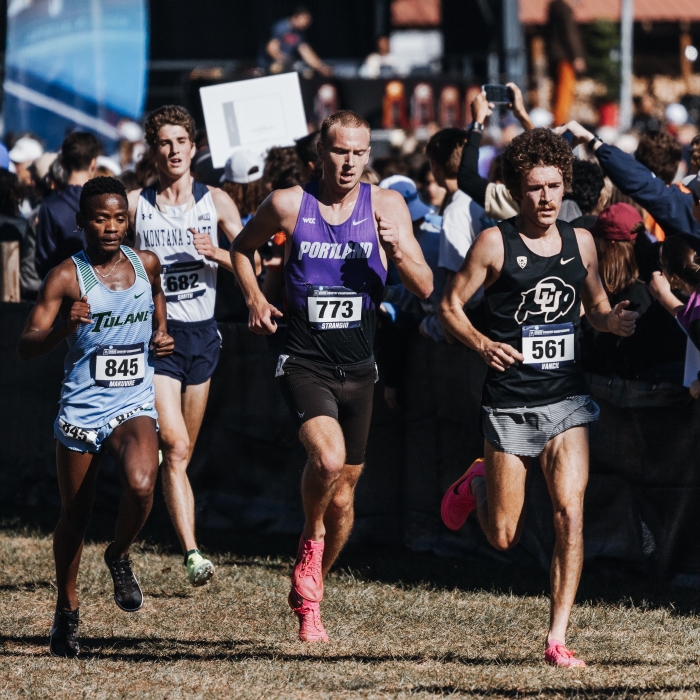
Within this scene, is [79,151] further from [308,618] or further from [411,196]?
[308,618]

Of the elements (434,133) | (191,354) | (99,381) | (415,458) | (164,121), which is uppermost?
(164,121)

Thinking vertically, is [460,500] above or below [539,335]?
below

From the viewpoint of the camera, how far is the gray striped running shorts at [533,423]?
17.3 ft

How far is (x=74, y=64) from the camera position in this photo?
15.6 meters

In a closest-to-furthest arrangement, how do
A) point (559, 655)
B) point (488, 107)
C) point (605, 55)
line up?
point (559, 655), point (488, 107), point (605, 55)

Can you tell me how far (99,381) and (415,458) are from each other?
2.75m


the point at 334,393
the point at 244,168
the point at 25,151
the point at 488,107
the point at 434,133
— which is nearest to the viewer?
the point at 334,393

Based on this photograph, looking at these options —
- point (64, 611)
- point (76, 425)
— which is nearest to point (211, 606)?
point (64, 611)

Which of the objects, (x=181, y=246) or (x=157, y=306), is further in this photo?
(x=181, y=246)

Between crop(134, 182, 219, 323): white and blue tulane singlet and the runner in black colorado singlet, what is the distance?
178 centimetres

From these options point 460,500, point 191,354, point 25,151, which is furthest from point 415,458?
point 25,151

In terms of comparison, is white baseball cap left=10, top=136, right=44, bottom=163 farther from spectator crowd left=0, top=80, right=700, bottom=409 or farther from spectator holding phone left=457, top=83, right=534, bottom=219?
spectator holding phone left=457, top=83, right=534, bottom=219

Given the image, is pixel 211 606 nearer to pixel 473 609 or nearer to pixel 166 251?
pixel 473 609

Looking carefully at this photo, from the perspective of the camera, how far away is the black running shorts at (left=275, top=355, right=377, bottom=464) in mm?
5559
